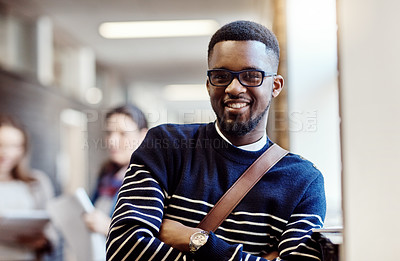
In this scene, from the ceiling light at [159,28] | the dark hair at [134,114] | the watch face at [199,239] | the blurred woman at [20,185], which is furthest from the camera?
the ceiling light at [159,28]

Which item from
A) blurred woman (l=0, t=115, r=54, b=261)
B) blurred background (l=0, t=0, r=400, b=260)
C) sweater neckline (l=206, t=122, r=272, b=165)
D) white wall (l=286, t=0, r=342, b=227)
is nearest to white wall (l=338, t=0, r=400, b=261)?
blurred background (l=0, t=0, r=400, b=260)

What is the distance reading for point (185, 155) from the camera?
1.07 meters

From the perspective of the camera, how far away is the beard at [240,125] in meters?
1.01

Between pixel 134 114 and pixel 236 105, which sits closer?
pixel 236 105

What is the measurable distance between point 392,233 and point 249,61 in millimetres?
426

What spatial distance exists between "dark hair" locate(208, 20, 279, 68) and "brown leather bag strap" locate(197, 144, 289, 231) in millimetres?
214

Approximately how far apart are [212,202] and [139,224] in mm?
162

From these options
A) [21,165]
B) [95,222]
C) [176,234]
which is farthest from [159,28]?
[176,234]

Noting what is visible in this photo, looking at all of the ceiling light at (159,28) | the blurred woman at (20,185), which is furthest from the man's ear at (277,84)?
the ceiling light at (159,28)

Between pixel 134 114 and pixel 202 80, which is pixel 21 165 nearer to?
pixel 134 114

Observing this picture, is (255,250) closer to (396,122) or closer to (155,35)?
(396,122)

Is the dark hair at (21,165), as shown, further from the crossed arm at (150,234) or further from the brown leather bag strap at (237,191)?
the brown leather bag strap at (237,191)

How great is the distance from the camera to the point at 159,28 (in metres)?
4.91

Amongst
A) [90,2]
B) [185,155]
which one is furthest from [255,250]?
[90,2]
